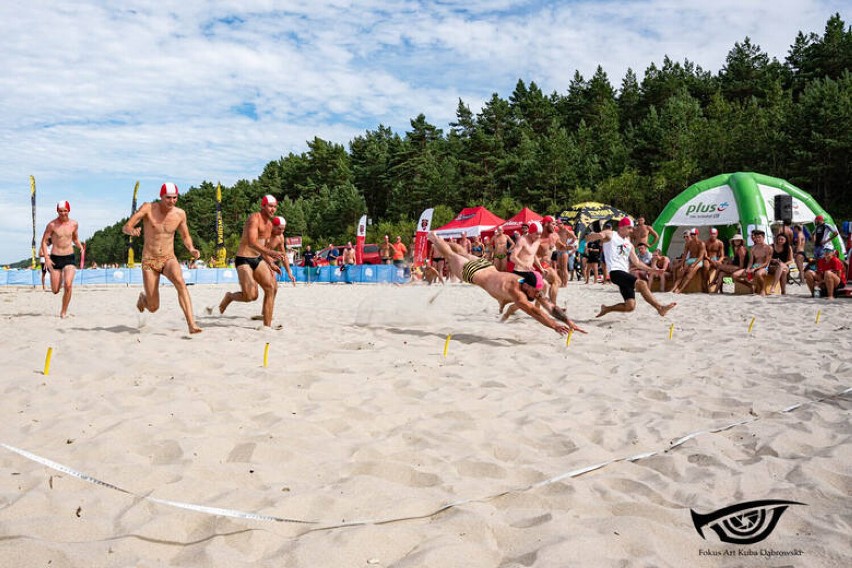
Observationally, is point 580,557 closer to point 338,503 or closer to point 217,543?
point 338,503

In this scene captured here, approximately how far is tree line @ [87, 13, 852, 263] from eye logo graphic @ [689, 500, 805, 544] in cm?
3975

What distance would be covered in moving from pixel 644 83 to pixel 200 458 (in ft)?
218

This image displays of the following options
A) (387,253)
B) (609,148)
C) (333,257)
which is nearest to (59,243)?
(387,253)

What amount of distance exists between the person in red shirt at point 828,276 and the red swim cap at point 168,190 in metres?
11.1

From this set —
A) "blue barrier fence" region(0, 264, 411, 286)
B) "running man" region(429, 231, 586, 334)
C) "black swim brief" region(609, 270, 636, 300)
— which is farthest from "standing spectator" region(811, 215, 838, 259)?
"blue barrier fence" region(0, 264, 411, 286)

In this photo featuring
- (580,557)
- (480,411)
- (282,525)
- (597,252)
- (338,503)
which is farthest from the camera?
(597,252)

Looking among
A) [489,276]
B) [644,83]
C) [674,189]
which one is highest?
[644,83]

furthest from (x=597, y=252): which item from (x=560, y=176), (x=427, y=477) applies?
Result: (x=560, y=176)

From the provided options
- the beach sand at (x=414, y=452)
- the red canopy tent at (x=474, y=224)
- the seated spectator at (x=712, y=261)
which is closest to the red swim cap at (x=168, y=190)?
the beach sand at (x=414, y=452)

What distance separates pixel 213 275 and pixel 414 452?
25356mm

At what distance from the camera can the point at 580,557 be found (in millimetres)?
1849

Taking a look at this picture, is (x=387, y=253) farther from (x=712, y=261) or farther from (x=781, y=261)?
(x=781, y=261)

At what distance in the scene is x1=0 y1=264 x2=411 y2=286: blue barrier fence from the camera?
23.6 m

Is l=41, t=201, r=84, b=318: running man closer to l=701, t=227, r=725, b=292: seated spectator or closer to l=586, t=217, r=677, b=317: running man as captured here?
l=586, t=217, r=677, b=317: running man
